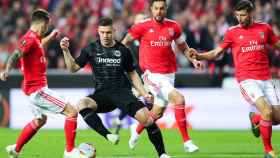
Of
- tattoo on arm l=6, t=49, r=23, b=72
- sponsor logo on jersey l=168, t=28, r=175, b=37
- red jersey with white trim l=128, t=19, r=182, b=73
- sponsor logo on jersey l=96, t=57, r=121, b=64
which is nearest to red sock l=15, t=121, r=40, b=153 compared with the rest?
tattoo on arm l=6, t=49, r=23, b=72

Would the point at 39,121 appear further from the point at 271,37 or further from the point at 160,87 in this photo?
the point at 271,37

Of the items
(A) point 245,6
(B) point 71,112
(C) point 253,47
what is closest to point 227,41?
(C) point 253,47

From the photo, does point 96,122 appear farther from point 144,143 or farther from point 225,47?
point 144,143

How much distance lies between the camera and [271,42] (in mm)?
13438

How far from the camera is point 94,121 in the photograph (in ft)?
42.0

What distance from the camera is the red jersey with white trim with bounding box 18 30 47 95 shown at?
1290cm

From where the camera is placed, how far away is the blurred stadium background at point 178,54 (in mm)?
19938

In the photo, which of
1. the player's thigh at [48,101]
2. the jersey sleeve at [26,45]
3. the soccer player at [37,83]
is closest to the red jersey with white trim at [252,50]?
the soccer player at [37,83]

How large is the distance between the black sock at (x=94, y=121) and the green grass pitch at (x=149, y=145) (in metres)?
1.12

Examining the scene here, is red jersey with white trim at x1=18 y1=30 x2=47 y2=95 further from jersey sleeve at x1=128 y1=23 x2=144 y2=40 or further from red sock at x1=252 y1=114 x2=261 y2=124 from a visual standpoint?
red sock at x1=252 y1=114 x2=261 y2=124

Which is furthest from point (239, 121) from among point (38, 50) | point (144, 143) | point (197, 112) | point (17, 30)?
point (38, 50)

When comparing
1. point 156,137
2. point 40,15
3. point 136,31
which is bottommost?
point 156,137

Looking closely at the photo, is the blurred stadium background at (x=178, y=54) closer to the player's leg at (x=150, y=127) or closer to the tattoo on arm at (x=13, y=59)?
the player's leg at (x=150, y=127)

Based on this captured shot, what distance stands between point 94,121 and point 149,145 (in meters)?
3.19
